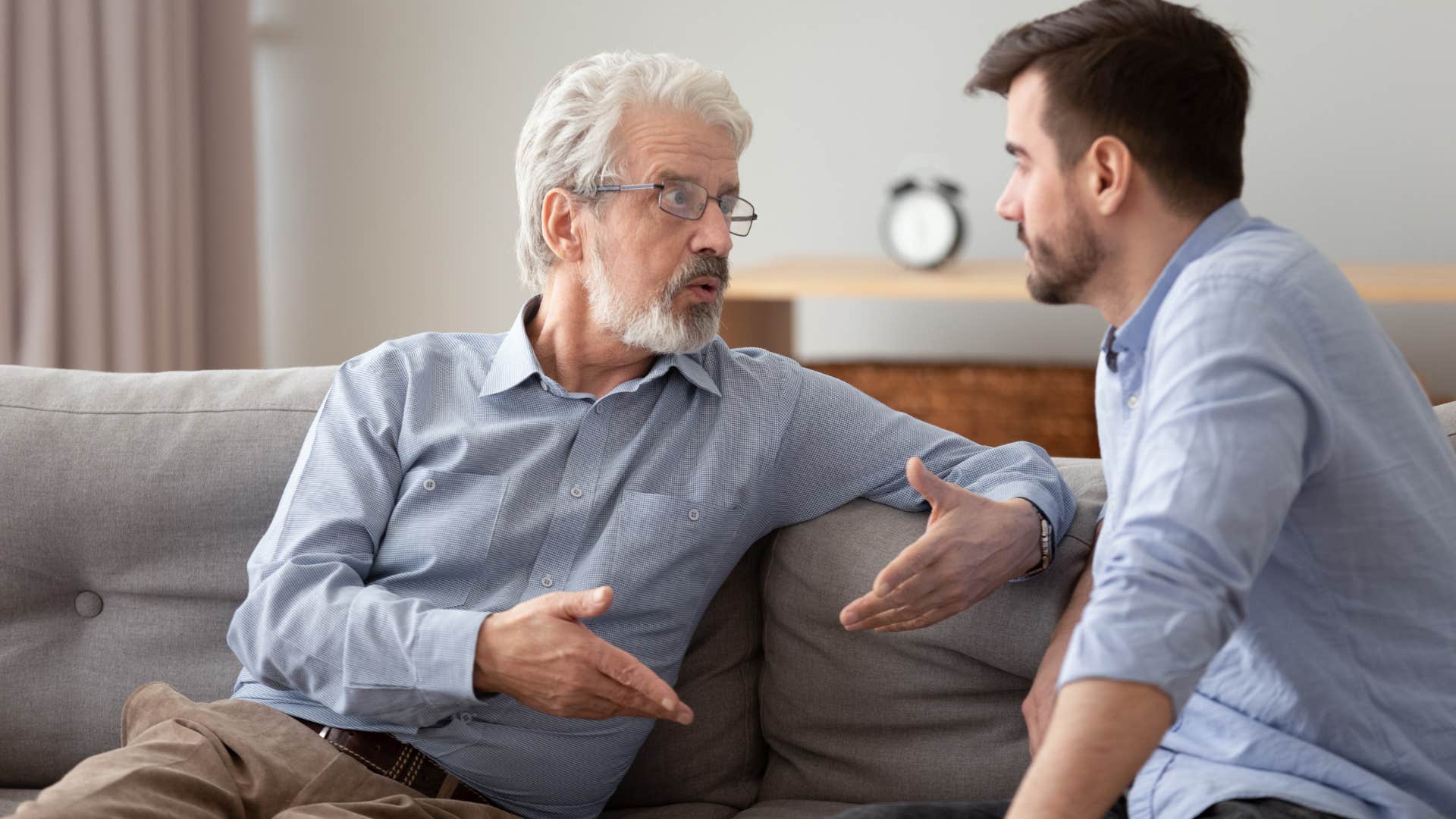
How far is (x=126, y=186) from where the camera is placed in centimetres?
338

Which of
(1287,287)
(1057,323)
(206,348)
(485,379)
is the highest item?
(1287,287)

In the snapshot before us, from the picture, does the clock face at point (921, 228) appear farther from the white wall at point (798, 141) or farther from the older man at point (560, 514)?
the older man at point (560, 514)

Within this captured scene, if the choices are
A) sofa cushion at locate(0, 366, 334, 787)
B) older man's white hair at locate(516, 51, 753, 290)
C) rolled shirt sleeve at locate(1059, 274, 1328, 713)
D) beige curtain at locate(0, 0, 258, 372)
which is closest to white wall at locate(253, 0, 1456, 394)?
beige curtain at locate(0, 0, 258, 372)

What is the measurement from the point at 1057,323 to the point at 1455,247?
95cm

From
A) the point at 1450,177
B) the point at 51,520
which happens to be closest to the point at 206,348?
the point at 51,520

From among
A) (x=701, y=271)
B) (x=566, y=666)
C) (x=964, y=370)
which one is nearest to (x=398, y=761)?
(x=566, y=666)

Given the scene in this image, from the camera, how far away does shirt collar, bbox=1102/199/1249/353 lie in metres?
1.14

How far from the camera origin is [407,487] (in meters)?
1.52

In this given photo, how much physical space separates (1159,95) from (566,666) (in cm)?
72

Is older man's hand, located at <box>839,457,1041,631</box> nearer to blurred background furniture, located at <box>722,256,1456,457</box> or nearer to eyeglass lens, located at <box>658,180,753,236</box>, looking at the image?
eyeglass lens, located at <box>658,180,753,236</box>

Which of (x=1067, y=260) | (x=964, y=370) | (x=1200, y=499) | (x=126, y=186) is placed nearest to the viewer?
(x=1200, y=499)

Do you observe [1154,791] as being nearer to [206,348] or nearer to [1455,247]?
[1455,247]

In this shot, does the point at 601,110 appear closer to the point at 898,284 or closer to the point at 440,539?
the point at 440,539

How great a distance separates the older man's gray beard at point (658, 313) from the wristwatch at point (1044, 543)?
0.43 m
